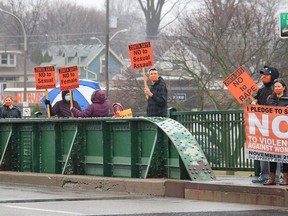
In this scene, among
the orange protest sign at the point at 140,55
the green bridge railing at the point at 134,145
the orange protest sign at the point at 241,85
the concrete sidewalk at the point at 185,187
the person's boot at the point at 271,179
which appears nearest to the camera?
the concrete sidewalk at the point at 185,187

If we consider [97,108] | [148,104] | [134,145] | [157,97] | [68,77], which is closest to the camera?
[134,145]

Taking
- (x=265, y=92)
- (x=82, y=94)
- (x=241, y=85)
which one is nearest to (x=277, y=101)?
(x=265, y=92)

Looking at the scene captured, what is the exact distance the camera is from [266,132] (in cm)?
1521

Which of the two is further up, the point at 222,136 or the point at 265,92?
the point at 265,92

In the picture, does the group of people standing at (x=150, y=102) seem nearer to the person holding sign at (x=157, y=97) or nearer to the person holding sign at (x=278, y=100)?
the person holding sign at (x=157, y=97)

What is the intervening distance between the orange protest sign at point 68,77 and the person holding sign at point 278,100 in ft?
20.0

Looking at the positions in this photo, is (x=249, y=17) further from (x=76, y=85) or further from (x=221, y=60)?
(x=76, y=85)

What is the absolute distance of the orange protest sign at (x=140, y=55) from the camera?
60.8 feet

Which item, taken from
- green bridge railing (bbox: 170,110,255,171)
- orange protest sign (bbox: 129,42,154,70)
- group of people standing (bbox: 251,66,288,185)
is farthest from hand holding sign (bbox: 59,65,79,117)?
group of people standing (bbox: 251,66,288,185)

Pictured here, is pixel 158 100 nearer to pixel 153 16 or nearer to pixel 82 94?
pixel 82 94

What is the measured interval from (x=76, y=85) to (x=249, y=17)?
78.3ft

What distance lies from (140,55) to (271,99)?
4197 mm

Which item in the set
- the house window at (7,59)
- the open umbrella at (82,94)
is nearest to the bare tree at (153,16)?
the house window at (7,59)

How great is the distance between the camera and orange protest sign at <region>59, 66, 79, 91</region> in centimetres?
2020
